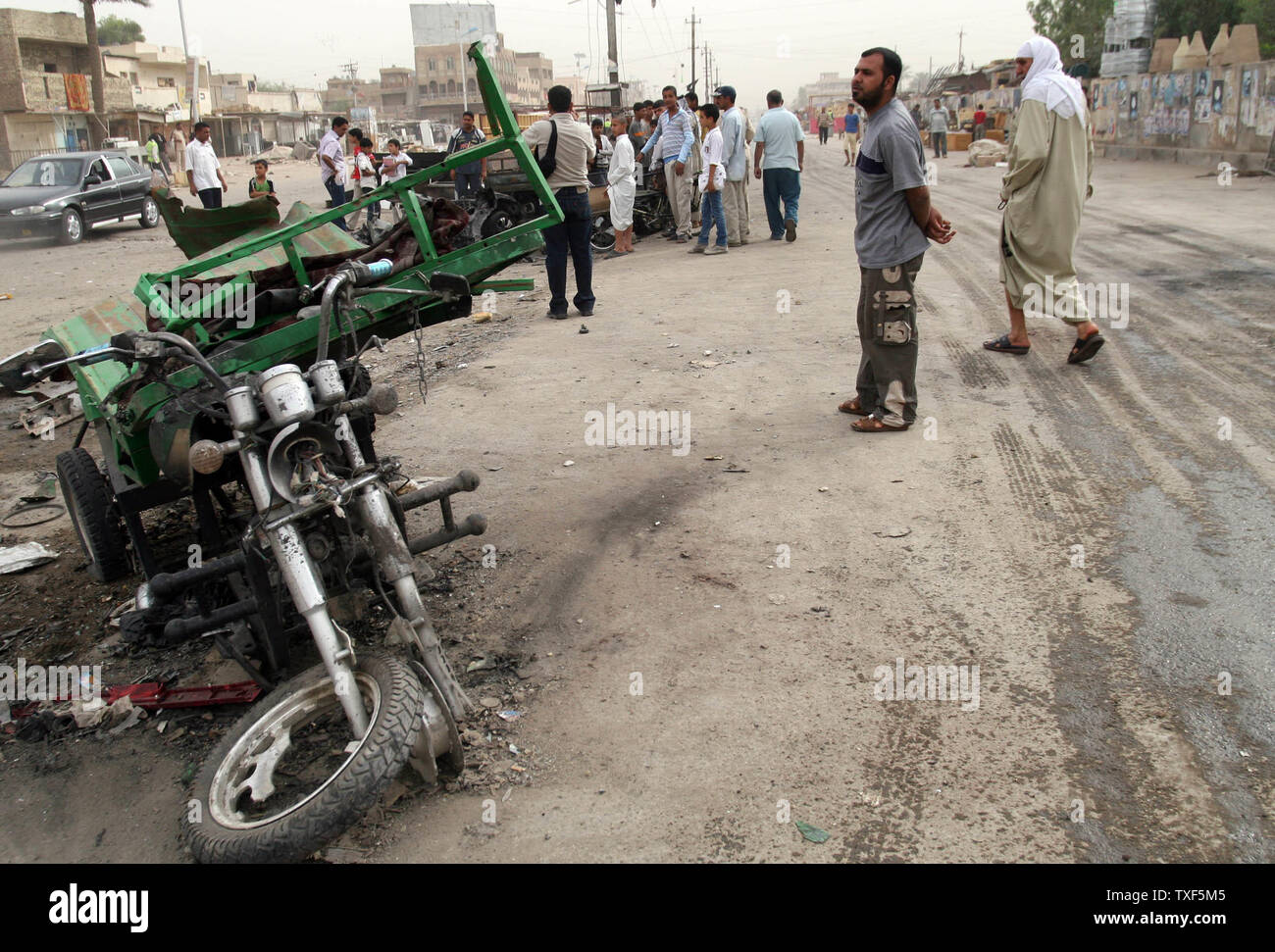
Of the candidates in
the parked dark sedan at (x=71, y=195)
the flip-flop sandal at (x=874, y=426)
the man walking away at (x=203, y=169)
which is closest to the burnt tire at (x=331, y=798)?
the flip-flop sandal at (x=874, y=426)

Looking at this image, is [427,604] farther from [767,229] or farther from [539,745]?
[767,229]

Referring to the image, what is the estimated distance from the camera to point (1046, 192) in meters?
6.35

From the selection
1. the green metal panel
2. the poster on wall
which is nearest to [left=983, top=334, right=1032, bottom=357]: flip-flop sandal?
the green metal panel

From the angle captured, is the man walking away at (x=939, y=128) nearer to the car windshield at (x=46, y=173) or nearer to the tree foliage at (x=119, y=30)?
the car windshield at (x=46, y=173)

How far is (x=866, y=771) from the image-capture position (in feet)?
9.04

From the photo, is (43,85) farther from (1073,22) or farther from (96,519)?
(1073,22)

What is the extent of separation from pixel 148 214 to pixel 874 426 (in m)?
19.5

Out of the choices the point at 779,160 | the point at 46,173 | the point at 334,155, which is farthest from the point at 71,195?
the point at 779,160

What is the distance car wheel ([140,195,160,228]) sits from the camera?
19.8 meters

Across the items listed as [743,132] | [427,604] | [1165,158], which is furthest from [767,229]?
[1165,158]

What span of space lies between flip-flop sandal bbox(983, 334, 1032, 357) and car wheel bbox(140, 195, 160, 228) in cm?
1862
